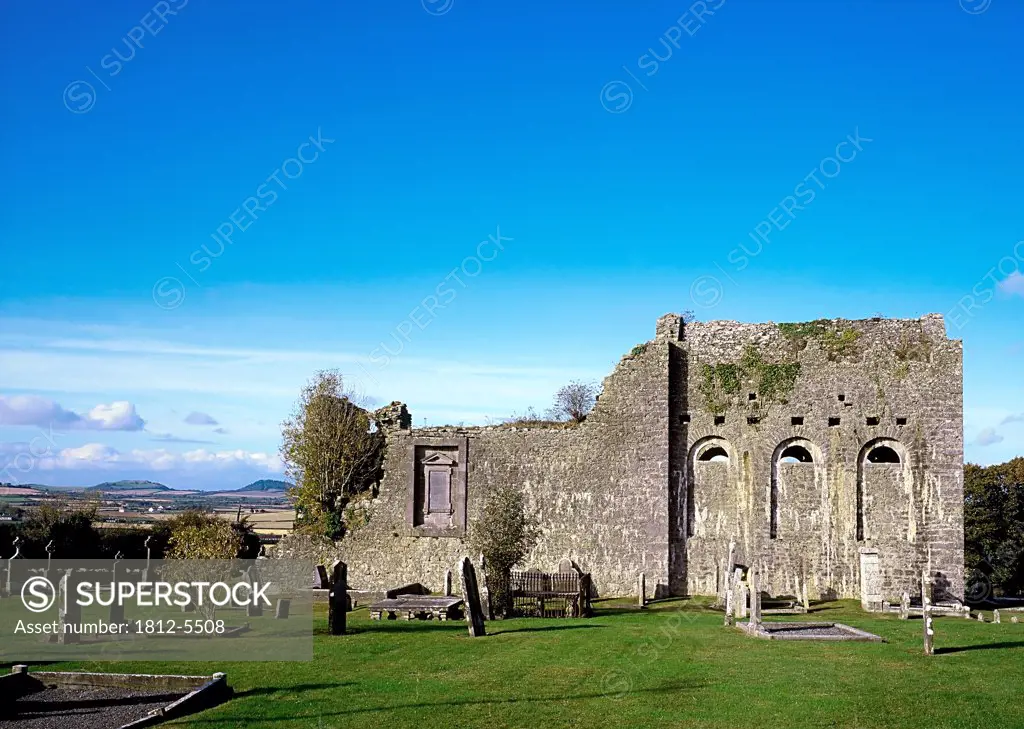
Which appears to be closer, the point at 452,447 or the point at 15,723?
the point at 15,723

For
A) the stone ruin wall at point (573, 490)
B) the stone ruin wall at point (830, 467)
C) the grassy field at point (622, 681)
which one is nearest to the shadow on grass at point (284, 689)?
the grassy field at point (622, 681)

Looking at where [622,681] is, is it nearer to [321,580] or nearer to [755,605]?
[755,605]

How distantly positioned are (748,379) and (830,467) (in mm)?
3566

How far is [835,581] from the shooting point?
29.0 meters

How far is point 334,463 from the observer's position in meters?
33.8

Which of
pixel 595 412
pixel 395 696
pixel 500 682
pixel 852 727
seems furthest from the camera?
pixel 595 412

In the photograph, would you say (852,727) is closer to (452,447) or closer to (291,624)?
(291,624)

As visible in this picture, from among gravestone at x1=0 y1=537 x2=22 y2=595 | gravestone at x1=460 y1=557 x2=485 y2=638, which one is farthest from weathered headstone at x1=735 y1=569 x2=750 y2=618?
gravestone at x1=0 y1=537 x2=22 y2=595

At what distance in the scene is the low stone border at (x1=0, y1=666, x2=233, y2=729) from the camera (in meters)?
13.4

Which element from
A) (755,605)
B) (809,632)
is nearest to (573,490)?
(755,605)

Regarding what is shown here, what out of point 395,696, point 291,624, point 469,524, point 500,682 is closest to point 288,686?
point 395,696

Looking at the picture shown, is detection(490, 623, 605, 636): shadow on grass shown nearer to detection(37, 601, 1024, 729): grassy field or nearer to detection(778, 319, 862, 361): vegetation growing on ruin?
detection(37, 601, 1024, 729): grassy field

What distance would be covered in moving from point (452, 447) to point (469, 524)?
267 cm

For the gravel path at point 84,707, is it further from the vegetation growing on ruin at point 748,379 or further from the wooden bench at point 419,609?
the vegetation growing on ruin at point 748,379
